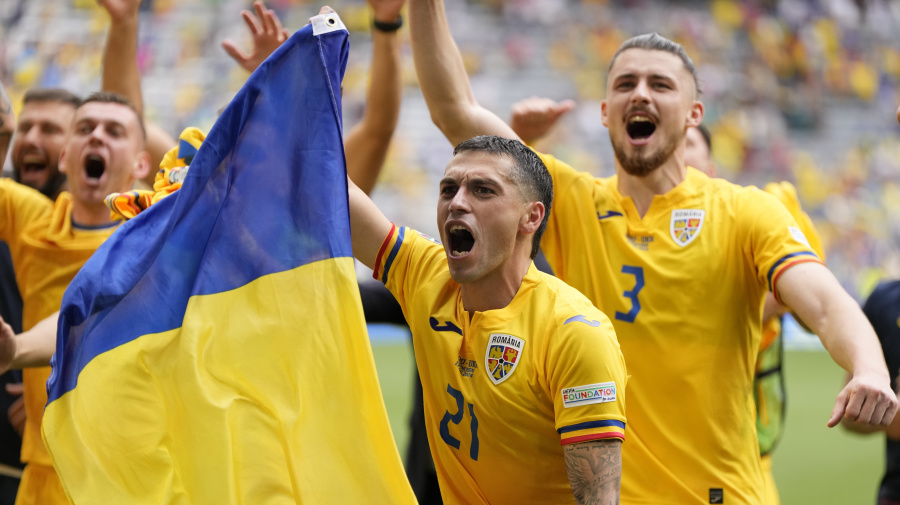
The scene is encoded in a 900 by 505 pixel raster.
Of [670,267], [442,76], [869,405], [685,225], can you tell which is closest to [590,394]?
[869,405]

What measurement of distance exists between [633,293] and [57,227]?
8.82 ft

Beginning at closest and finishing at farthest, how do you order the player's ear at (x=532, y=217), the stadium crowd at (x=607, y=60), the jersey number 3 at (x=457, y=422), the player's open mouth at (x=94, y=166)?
the jersey number 3 at (x=457, y=422)
the player's ear at (x=532, y=217)
the player's open mouth at (x=94, y=166)
the stadium crowd at (x=607, y=60)

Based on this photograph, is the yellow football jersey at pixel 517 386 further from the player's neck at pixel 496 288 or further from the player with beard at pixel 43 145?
the player with beard at pixel 43 145

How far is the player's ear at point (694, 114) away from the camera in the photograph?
12.8 ft

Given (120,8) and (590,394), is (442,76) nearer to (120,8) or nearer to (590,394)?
(590,394)

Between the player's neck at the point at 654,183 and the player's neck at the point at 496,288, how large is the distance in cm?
93

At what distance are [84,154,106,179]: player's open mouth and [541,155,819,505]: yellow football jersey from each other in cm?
237

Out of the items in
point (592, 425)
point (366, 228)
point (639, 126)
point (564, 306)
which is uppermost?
point (639, 126)

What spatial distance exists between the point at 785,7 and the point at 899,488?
17622 mm

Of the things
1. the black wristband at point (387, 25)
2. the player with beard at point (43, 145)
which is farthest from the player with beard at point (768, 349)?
the player with beard at point (43, 145)

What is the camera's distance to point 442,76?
383cm

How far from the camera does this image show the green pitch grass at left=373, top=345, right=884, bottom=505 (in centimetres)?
809

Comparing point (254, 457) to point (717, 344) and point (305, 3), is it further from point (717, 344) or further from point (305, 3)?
point (305, 3)

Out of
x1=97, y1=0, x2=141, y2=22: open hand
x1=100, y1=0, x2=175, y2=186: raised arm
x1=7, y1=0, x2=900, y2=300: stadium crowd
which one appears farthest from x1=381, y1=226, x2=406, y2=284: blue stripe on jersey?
x1=7, y1=0, x2=900, y2=300: stadium crowd
